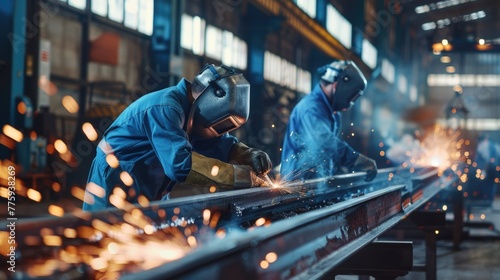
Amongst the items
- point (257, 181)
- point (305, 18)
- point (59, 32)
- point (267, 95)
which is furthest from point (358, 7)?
point (257, 181)

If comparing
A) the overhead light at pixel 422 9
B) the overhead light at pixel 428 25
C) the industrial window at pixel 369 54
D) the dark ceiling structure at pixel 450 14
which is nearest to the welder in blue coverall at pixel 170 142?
the industrial window at pixel 369 54

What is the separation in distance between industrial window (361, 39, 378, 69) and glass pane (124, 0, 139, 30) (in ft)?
40.6

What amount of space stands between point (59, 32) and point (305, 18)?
7346 millimetres

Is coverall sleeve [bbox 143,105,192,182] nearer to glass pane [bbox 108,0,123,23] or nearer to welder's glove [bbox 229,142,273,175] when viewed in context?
welder's glove [bbox 229,142,273,175]

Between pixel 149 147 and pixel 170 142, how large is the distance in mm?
254

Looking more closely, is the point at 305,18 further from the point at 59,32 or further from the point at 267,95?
the point at 59,32

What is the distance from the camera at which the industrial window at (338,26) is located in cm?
1805

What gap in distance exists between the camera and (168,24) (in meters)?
10.4

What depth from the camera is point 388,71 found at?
93.6 ft

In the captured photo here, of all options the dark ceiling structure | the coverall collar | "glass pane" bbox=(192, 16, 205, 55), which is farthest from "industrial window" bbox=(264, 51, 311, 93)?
the coverall collar

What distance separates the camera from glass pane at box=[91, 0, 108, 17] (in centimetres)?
975

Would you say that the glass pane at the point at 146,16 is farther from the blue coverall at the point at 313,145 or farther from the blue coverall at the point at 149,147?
the blue coverall at the point at 149,147

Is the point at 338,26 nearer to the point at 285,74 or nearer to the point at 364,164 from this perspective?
the point at 285,74

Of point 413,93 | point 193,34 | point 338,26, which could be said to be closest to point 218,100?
point 193,34
